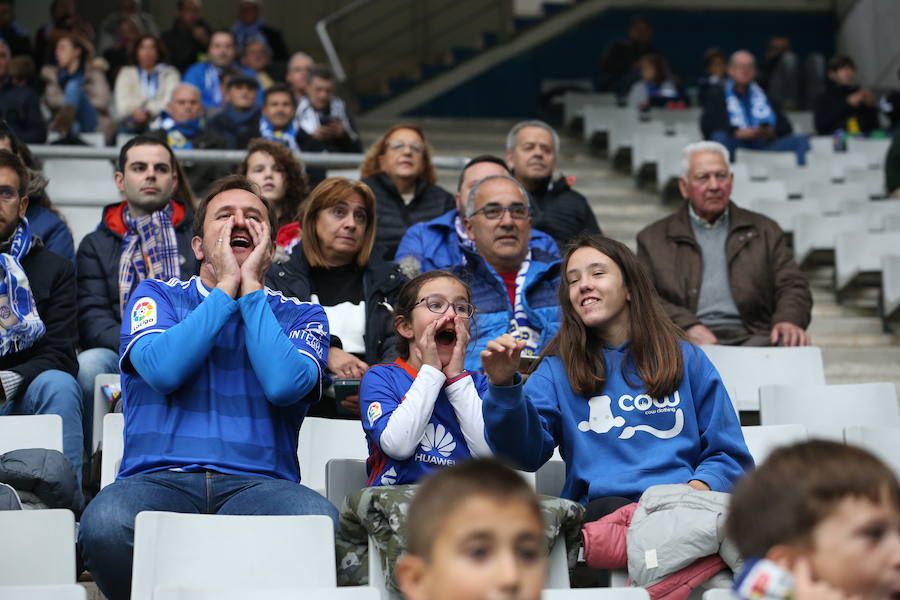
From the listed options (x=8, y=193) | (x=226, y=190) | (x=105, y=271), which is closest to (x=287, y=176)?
(x=105, y=271)

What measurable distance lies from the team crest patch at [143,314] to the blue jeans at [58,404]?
0.76 meters

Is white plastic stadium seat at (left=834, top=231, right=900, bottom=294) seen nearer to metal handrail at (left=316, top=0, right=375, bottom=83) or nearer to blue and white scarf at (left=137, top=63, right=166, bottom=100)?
blue and white scarf at (left=137, top=63, right=166, bottom=100)

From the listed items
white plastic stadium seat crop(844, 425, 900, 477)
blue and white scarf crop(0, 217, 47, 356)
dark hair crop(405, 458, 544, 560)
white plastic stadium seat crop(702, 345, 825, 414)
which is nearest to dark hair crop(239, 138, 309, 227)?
blue and white scarf crop(0, 217, 47, 356)

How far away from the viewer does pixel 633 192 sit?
329 inches

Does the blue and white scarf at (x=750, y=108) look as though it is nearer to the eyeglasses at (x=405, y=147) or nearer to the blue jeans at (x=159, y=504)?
the eyeglasses at (x=405, y=147)

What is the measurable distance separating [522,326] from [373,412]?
1177mm

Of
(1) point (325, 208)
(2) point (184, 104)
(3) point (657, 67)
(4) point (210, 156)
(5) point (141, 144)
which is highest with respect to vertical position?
(3) point (657, 67)

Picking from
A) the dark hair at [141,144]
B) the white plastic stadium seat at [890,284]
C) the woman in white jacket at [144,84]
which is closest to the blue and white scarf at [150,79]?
the woman in white jacket at [144,84]

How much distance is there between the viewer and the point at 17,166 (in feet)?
13.9

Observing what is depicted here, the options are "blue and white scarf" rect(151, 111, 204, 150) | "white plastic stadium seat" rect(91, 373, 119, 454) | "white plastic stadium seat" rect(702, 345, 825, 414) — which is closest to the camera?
"white plastic stadium seat" rect(91, 373, 119, 454)

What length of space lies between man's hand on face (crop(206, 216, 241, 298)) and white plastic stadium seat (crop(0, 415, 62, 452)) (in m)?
0.64

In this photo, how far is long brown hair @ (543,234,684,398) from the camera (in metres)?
3.25

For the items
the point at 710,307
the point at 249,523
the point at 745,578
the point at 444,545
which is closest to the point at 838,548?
the point at 745,578

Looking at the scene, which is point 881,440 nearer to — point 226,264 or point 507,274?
point 507,274
